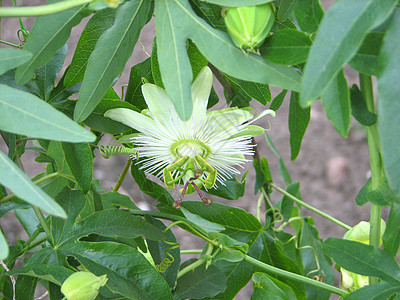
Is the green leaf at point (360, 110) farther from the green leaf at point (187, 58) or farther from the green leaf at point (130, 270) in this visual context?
the green leaf at point (130, 270)

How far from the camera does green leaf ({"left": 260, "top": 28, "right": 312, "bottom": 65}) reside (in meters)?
0.45

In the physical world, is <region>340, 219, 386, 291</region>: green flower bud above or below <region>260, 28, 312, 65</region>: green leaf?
below

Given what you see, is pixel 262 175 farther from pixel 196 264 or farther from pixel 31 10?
pixel 31 10

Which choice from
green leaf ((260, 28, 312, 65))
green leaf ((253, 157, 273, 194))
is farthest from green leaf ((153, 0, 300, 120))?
green leaf ((253, 157, 273, 194))

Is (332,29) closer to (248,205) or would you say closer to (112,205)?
(112,205)

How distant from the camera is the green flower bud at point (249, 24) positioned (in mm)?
431

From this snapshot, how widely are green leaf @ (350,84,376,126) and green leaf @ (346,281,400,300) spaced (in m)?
0.21

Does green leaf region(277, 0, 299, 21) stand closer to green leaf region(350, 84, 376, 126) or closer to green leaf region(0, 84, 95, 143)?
green leaf region(350, 84, 376, 126)

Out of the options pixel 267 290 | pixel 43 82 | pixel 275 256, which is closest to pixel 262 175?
pixel 275 256

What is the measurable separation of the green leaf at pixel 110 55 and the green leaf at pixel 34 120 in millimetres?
97

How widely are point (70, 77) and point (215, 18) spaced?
0.18m

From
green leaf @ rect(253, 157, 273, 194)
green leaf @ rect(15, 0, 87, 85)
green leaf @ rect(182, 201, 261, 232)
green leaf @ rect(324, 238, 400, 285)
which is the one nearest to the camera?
green leaf @ rect(15, 0, 87, 85)

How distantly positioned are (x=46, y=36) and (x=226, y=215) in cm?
35

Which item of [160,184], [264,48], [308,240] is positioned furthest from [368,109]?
[308,240]
